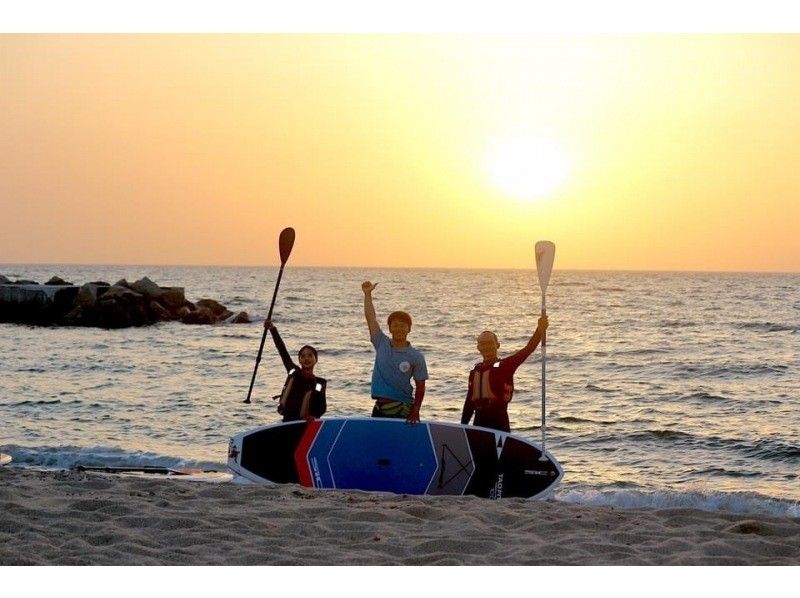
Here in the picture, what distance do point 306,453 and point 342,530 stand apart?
197cm

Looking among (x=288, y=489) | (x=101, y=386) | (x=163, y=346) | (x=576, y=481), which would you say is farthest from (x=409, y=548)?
(x=163, y=346)

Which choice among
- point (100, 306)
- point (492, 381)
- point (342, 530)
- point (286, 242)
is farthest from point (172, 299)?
point (342, 530)

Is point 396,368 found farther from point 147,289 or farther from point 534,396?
point 147,289

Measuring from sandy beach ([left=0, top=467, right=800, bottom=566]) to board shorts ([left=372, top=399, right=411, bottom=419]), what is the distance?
645 mm

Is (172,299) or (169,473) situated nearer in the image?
(169,473)

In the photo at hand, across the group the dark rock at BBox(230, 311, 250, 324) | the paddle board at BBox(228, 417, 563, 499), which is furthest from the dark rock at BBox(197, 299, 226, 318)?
the paddle board at BBox(228, 417, 563, 499)

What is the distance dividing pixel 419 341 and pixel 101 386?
12.8 metres

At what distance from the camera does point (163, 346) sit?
2541 cm

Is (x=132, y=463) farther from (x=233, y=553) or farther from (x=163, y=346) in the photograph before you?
(x=163, y=346)

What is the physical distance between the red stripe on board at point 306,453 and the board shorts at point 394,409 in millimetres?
522

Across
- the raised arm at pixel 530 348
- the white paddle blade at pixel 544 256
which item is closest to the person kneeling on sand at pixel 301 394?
the raised arm at pixel 530 348

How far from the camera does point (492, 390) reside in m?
7.45

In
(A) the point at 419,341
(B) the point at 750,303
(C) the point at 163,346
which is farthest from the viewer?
(B) the point at 750,303

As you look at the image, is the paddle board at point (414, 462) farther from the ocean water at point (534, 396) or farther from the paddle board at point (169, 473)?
the ocean water at point (534, 396)
